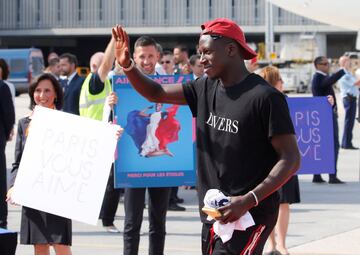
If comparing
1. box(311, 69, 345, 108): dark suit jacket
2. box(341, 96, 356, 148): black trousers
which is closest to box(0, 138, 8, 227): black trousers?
box(311, 69, 345, 108): dark suit jacket

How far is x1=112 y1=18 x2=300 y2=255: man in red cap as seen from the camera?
4.43 meters

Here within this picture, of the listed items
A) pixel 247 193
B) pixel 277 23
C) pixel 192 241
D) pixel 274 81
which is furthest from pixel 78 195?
pixel 277 23

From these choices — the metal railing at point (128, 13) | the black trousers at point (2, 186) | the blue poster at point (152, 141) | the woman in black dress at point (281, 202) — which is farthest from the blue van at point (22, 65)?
the woman in black dress at point (281, 202)

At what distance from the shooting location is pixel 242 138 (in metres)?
4.46

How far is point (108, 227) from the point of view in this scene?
9766mm

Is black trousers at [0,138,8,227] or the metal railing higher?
the metal railing

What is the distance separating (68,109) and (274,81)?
10.8 ft

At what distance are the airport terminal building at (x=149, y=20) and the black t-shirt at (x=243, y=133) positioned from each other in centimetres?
6971

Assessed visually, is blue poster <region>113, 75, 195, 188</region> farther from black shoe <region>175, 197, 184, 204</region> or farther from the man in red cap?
black shoe <region>175, 197, 184, 204</region>

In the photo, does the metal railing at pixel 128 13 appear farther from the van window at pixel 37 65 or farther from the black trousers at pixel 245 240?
the black trousers at pixel 245 240

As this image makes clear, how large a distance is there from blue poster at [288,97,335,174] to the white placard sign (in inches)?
131

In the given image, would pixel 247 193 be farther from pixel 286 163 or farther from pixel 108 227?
pixel 108 227

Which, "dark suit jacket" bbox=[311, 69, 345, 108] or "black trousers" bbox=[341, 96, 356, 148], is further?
"black trousers" bbox=[341, 96, 356, 148]

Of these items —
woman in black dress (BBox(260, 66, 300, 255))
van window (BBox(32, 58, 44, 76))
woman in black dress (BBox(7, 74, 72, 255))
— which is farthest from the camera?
van window (BBox(32, 58, 44, 76))
